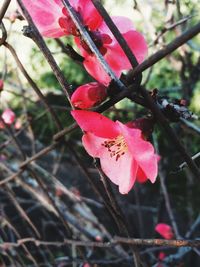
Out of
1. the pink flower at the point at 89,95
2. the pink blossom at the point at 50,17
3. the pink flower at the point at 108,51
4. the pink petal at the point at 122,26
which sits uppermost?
the pink blossom at the point at 50,17

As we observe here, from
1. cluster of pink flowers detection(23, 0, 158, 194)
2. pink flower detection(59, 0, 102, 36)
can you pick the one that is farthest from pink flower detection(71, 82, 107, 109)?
pink flower detection(59, 0, 102, 36)

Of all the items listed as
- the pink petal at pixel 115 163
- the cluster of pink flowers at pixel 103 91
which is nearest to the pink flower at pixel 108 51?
the cluster of pink flowers at pixel 103 91

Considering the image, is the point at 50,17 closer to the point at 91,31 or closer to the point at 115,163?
the point at 91,31

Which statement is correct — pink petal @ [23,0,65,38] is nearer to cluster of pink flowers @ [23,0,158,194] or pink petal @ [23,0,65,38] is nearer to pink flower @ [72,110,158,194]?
cluster of pink flowers @ [23,0,158,194]

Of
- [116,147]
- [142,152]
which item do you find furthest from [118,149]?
[142,152]

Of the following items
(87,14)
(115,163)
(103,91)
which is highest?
(87,14)

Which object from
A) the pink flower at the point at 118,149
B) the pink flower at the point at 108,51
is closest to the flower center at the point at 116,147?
the pink flower at the point at 118,149

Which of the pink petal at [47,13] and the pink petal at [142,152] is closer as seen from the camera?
the pink petal at [142,152]

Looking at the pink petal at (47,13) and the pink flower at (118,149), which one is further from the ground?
the pink petal at (47,13)

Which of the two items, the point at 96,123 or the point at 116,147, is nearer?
the point at 96,123

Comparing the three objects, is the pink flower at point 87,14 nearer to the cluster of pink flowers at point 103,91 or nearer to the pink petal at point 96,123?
the cluster of pink flowers at point 103,91
